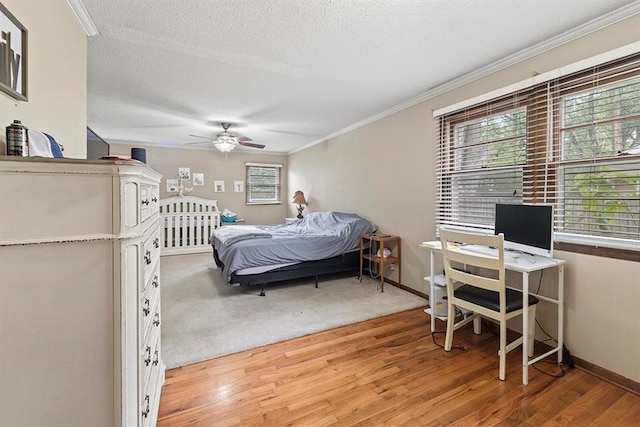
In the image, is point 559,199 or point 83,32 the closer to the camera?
point 83,32

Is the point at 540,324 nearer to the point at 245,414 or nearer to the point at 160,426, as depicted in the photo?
the point at 245,414

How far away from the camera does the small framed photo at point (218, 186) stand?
6609 millimetres

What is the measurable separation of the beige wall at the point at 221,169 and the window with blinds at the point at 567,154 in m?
4.84

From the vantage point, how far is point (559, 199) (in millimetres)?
2209

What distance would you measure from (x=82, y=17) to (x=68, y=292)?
1940mm

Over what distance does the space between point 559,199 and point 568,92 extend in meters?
0.79

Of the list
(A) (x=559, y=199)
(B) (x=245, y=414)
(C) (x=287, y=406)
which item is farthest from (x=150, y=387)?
(A) (x=559, y=199)

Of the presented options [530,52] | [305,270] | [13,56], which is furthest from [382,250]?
[13,56]

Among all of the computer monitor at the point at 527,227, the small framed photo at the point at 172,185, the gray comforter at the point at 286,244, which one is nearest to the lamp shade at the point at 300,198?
the gray comforter at the point at 286,244

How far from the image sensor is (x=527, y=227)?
2180 mm

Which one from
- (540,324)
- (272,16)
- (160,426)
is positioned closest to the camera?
(160,426)

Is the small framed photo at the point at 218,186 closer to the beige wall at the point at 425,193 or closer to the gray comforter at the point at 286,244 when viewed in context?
the beige wall at the point at 425,193

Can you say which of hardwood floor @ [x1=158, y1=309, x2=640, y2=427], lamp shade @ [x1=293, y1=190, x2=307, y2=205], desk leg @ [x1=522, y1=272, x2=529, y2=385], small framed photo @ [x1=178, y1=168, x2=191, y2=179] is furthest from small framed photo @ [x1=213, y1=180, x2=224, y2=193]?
desk leg @ [x1=522, y1=272, x2=529, y2=385]

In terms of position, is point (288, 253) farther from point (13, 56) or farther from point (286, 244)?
point (13, 56)
